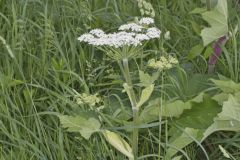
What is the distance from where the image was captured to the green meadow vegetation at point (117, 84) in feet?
7.38

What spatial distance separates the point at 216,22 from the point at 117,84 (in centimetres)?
56

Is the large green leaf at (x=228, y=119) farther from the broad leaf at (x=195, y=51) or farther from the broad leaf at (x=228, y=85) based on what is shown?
the broad leaf at (x=195, y=51)

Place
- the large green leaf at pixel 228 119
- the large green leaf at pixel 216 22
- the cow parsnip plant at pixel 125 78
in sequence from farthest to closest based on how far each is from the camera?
the large green leaf at pixel 216 22 < the large green leaf at pixel 228 119 < the cow parsnip plant at pixel 125 78

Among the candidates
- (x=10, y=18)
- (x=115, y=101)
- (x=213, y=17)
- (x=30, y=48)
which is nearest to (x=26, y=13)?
(x=10, y=18)

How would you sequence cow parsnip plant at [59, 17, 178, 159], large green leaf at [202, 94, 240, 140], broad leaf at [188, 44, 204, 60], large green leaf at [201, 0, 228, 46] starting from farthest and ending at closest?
1. broad leaf at [188, 44, 204, 60]
2. large green leaf at [201, 0, 228, 46]
3. large green leaf at [202, 94, 240, 140]
4. cow parsnip plant at [59, 17, 178, 159]

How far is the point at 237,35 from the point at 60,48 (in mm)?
933

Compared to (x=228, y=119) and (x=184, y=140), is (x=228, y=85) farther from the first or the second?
(x=184, y=140)

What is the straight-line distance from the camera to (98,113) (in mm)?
2424

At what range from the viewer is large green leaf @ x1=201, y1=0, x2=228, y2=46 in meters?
Result: 2.60

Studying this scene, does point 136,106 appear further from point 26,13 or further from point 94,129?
point 26,13

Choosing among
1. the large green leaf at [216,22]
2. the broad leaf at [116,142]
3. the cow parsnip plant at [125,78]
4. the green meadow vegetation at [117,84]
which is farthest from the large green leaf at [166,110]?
the large green leaf at [216,22]

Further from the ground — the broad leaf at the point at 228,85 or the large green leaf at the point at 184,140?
the broad leaf at the point at 228,85

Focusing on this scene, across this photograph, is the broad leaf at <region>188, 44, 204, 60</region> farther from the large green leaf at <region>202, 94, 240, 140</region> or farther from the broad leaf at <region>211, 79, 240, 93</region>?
the large green leaf at <region>202, 94, 240, 140</region>

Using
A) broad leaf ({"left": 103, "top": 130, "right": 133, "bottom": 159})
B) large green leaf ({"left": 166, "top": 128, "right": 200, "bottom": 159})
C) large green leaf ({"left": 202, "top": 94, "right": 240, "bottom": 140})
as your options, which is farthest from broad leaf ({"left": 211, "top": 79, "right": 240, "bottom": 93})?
broad leaf ({"left": 103, "top": 130, "right": 133, "bottom": 159})
